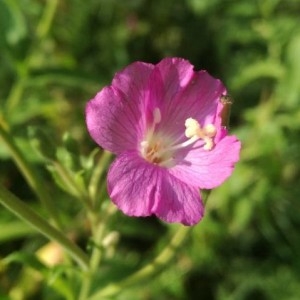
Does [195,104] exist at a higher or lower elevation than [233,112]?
higher

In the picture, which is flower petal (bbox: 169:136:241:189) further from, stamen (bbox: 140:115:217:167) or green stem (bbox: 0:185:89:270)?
green stem (bbox: 0:185:89:270)

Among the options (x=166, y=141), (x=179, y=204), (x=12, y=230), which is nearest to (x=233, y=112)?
(x=12, y=230)

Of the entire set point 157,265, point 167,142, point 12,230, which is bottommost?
point 12,230

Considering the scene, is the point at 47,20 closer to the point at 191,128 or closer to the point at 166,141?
the point at 166,141

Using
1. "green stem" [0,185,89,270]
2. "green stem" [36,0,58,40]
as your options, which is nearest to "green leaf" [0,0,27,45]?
"green stem" [36,0,58,40]

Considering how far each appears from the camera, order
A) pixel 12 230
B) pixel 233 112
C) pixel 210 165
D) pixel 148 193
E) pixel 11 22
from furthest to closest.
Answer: pixel 233 112 < pixel 12 230 < pixel 11 22 < pixel 210 165 < pixel 148 193

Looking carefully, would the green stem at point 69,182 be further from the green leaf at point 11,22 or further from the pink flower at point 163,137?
the green leaf at point 11,22

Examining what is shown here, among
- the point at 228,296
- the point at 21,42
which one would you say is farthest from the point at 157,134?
the point at 228,296

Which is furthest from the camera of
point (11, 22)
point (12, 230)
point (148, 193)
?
point (12, 230)
